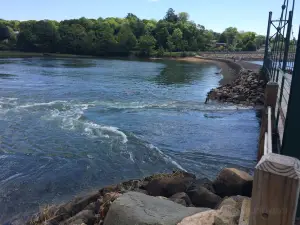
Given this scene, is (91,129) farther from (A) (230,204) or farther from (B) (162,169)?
(A) (230,204)

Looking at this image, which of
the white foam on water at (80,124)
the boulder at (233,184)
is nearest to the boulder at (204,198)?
the boulder at (233,184)

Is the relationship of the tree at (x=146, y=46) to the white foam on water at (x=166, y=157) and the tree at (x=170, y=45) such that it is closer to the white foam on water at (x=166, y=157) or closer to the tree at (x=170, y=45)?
the tree at (x=170, y=45)

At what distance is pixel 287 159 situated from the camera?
2.46m

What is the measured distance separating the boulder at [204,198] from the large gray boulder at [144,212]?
63.2 inches

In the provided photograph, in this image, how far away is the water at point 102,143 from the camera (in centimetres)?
921

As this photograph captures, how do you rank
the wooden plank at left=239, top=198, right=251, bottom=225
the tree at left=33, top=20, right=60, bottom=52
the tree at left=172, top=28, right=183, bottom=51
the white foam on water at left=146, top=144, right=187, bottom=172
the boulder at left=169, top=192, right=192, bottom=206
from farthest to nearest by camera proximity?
the tree at left=172, top=28, right=183, bottom=51 < the tree at left=33, top=20, right=60, bottom=52 < the white foam on water at left=146, top=144, right=187, bottom=172 < the boulder at left=169, top=192, right=192, bottom=206 < the wooden plank at left=239, top=198, right=251, bottom=225

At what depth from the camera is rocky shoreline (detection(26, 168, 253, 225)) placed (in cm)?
419

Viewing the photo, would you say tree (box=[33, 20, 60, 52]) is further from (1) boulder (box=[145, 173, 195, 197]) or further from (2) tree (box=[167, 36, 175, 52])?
(1) boulder (box=[145, 173, 195, 197])

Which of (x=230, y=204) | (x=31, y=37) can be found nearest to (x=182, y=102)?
(x=230, y=204)

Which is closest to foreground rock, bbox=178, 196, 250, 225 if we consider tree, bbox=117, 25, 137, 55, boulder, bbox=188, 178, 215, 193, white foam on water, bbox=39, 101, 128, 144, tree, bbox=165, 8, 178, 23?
boulder, bbox=188, 178, 215, 193

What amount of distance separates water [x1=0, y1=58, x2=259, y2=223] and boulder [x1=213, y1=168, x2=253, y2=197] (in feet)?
10.7

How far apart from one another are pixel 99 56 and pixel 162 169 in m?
89.4

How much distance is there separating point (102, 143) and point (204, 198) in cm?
704

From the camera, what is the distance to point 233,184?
6.24 m
